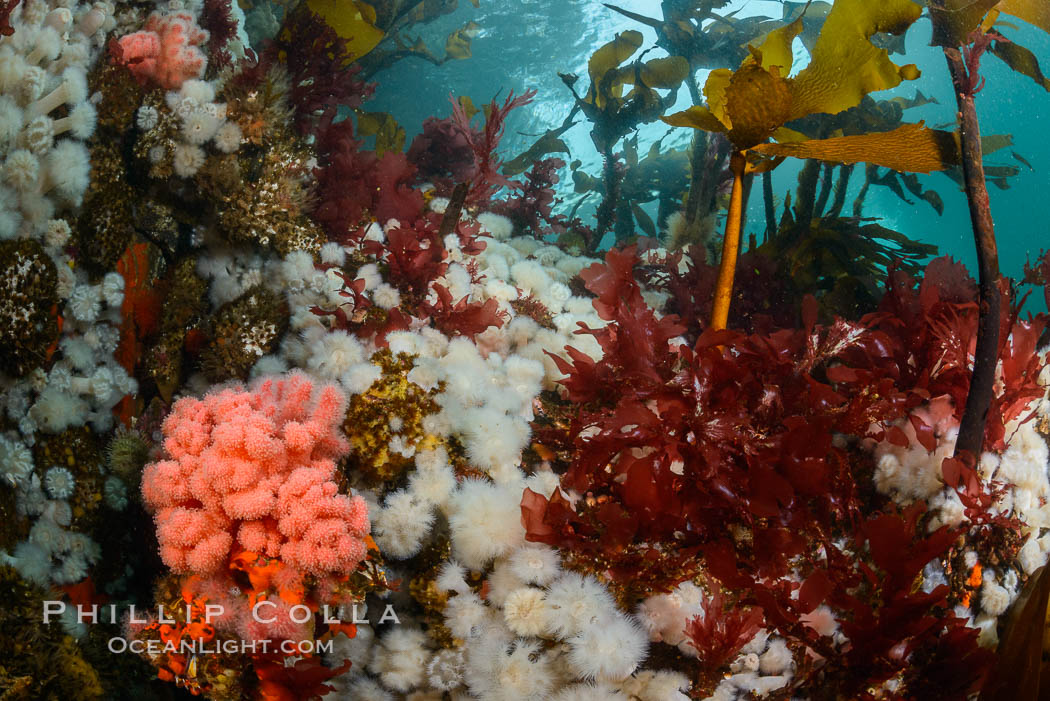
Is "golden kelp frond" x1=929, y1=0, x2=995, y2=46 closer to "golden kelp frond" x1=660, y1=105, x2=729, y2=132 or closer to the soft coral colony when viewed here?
the soft coral colony

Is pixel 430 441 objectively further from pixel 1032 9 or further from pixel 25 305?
pixel 1032 9

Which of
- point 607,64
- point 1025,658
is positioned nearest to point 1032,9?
point 1025,658

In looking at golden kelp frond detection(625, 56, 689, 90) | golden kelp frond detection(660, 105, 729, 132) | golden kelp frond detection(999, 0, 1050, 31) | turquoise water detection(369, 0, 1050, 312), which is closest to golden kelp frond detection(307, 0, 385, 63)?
turquoise water detection(369, 0, 1050, 312)

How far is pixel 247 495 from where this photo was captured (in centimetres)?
205

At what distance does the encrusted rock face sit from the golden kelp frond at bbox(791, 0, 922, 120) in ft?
11.6

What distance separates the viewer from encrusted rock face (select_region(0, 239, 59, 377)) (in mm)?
2383

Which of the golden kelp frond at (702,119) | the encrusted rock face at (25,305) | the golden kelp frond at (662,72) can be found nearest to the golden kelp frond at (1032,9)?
the golden kelp frond at (702,119)

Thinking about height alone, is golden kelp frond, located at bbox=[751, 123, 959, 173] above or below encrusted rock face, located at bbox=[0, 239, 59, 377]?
above

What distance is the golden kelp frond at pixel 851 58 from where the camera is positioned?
2.08 metres

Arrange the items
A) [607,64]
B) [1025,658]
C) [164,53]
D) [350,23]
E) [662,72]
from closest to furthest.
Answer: [1025,658]
[164,53]
[350,23]
[662,72]
[607,64]

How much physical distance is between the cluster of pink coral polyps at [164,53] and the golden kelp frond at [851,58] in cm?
345

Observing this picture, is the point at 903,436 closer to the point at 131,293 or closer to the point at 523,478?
the point at 523,478

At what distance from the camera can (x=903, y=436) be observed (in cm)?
219

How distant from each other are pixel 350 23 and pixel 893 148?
169 inches
